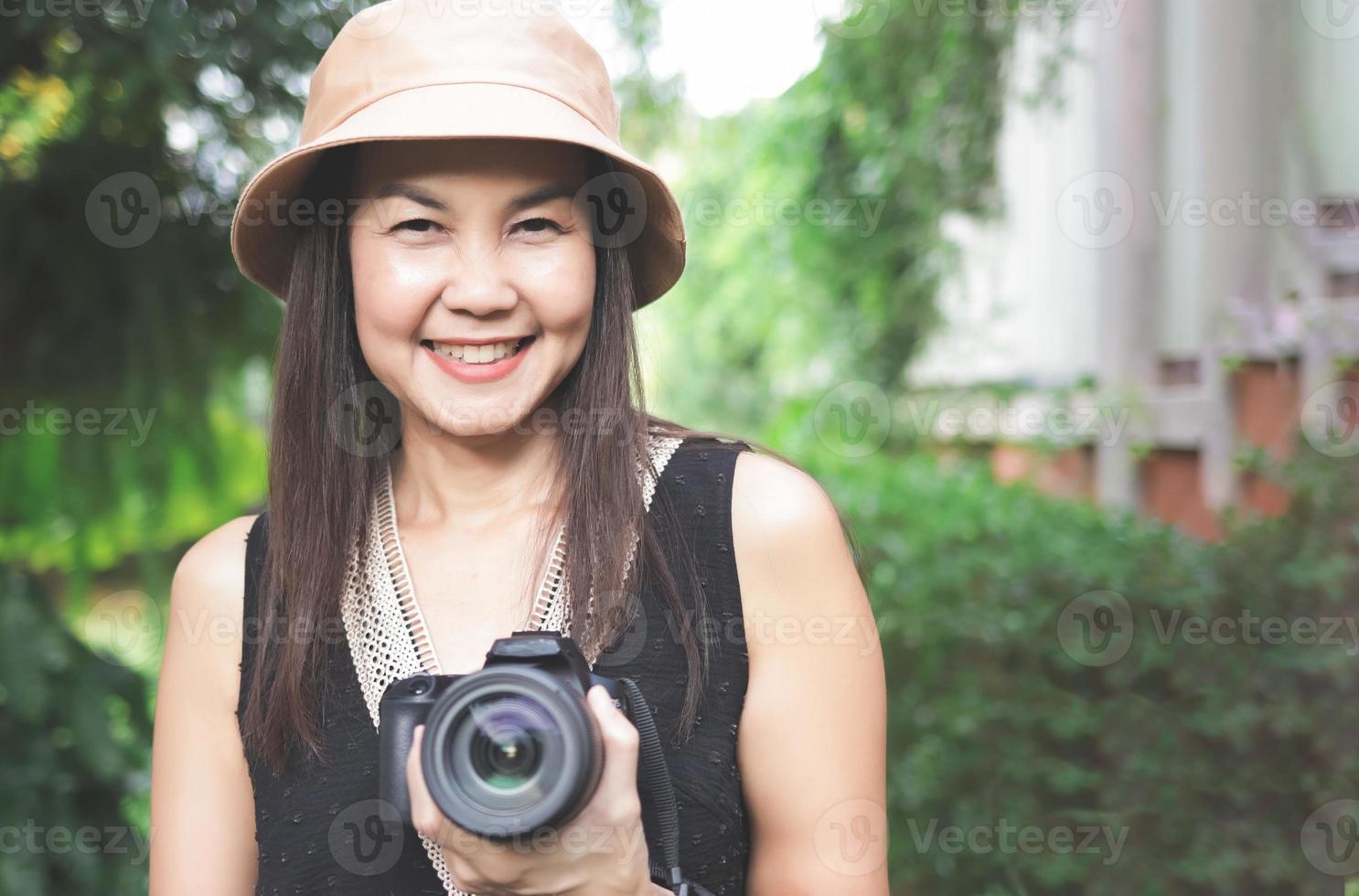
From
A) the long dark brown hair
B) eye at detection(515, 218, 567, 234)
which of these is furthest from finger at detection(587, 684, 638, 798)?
eye at detection(515, 218, 567, 234)

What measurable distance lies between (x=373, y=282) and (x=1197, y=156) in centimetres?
380

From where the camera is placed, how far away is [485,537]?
184cm

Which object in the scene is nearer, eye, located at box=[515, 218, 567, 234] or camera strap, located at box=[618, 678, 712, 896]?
camera strap, located at box=[618, 678, 712, 896]

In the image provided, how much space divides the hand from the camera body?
24 mm

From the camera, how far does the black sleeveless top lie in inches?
65.1

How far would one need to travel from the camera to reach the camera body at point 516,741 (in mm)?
1358

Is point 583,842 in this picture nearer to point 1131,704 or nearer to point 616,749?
point 616,749

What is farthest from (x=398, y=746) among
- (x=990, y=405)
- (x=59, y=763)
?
(x=990, y=405)

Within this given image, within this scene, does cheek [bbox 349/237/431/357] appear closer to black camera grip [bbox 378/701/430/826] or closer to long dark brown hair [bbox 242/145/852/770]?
long dark brown hair [bbox 242/145/852/770]

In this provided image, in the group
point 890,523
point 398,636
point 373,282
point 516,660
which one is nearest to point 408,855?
point 398,636

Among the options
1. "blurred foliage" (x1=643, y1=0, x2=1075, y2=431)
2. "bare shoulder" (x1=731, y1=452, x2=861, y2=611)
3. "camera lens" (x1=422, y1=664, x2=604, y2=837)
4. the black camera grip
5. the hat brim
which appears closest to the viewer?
"camera lens" (x1=422, y1=664, x2=604, y2=837)

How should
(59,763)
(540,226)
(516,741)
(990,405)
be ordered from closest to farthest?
(516,741)
(540,226)
(59,763)
(990,405)

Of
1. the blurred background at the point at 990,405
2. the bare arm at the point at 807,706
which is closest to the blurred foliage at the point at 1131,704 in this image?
the blurred background at the point at 990,405

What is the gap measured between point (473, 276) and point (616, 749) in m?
0.61
